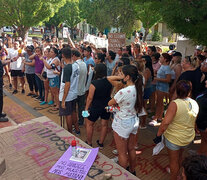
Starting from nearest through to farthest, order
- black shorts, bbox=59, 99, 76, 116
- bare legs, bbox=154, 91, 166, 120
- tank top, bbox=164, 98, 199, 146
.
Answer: tank top, bbox=164, 98, 199, 146
black shorts, bbox=59, 99, 76, 116
bare legs, bbox=154, 91, 166, 120

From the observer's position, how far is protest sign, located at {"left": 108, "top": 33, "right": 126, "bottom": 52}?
7586 millimetres

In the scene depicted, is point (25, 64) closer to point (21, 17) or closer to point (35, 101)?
point (35, 101)

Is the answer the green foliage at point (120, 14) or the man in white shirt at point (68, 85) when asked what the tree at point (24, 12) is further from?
the man in white shirt at point (68, 85)

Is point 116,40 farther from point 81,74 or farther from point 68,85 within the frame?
point 68,85

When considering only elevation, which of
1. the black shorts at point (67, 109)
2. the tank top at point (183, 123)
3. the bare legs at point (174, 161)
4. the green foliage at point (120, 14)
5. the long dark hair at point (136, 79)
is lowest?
the bare legs at point (174, 161)

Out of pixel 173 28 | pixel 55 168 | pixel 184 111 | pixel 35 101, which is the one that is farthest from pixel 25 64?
pixel 184 111

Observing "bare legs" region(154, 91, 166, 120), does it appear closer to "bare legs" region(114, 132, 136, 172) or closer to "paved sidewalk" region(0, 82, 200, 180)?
"paved sidewalk" region(0, 82, 200, 180)

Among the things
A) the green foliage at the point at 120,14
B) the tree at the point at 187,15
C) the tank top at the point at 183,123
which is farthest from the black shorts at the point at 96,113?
the green foliage at the point at 120,14

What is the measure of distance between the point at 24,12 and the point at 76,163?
16.0 m

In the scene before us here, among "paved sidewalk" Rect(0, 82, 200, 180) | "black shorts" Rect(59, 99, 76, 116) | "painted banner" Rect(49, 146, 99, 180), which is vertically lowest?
"paved sidewalk" Rect(0, 82, 200, 180)

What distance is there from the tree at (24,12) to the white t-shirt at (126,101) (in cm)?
1510

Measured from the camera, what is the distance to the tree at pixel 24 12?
15.0 meters

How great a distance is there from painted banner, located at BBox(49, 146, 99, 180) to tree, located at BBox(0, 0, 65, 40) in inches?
605

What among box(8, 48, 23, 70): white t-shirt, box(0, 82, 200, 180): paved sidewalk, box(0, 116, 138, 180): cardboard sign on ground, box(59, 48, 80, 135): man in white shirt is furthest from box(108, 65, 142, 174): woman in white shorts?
box(8, 48, 23, 70): white t-shirt
